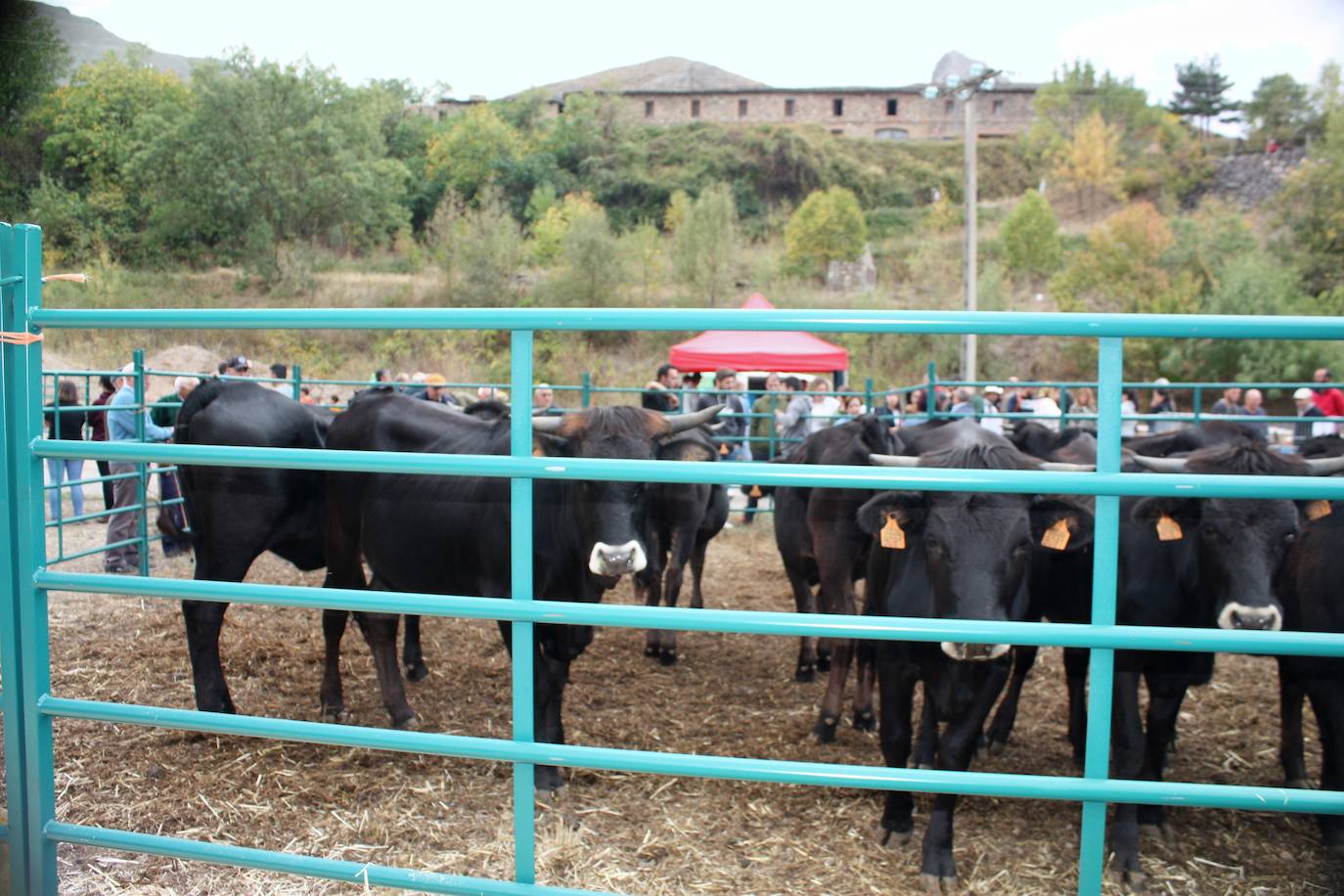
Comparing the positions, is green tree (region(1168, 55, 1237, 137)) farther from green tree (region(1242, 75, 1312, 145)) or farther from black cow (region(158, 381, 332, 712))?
black cow (region(158, 381, 332, 712))

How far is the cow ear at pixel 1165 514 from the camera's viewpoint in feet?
11.0

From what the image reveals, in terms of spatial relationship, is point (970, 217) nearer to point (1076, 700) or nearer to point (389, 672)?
point (1076, 700)

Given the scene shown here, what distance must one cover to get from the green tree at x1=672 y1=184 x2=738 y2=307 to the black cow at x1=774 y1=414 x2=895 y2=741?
33786 mm

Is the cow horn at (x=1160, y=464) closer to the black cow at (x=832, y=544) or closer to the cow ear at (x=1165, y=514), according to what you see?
the cow ear at (x=1165, y=514)

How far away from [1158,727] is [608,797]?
7.24 ft

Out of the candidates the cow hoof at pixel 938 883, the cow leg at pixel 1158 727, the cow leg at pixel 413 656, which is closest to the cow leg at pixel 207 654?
the cow leg at pixel 413 656

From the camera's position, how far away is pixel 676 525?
18.3 feet

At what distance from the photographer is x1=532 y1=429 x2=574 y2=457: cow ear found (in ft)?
13.6

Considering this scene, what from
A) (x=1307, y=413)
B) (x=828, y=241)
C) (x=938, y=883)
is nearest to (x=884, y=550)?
(x=938, y=883)

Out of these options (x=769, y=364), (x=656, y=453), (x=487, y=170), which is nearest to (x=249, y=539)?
(x=656, y=453)

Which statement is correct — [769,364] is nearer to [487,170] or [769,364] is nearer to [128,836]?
[128,836]

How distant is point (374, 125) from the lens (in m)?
44.7

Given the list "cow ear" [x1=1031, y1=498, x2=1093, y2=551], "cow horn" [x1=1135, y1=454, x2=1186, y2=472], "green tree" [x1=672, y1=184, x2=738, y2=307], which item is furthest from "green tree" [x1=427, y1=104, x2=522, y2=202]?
"cow ear" [x1=1031, y1=498, x2=1093, y2=551]

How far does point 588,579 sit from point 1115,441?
2.77 m
